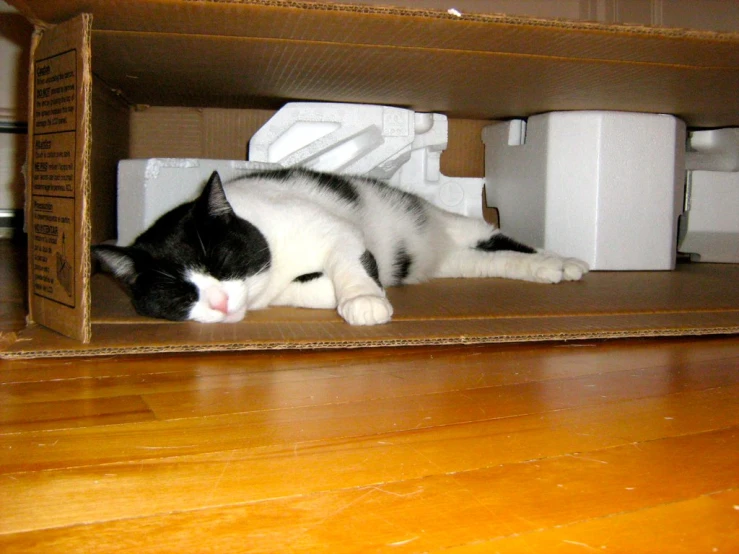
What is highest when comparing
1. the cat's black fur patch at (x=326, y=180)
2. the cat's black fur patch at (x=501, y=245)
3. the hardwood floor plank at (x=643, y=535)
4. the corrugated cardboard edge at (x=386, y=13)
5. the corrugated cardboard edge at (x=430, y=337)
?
the corrugated cardboard edge at (x=386, y=13)

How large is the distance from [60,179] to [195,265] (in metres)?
0.32

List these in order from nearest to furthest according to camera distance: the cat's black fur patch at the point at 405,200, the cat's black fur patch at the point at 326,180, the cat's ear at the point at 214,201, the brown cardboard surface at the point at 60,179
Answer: the brown cardboard surface at the point at 60,179, the cat's ear at the point at 214,201, the cat's black fur patch at the point at 326,180, the cat's black fur patch at the point at 405,200

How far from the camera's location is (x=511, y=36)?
1.34 m

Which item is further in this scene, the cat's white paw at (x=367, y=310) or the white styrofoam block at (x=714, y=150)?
the white styrofoam block at (x=714, y=150)

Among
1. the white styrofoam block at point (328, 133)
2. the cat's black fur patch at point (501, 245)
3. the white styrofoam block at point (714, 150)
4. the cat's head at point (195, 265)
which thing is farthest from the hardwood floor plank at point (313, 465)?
the white styrofoam block at point (714, 150)

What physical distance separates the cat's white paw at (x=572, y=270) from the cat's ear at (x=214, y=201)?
116cm

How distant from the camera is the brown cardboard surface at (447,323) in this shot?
1.21m

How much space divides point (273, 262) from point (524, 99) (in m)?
1.11

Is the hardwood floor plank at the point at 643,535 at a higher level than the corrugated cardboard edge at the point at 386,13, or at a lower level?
lower

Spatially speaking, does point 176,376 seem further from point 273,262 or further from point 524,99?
point 524,99

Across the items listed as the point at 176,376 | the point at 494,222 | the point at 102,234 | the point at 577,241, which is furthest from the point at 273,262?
the point at 494,222

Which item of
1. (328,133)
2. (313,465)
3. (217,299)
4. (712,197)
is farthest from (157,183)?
(712,197)

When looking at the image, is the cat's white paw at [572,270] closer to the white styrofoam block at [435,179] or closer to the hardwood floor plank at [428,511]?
the white styrofoam block at [435,179]

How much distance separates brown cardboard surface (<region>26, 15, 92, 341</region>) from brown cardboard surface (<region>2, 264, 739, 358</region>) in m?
0.08
